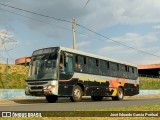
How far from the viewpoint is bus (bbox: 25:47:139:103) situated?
60.8 feet

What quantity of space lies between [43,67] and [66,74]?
4.60 feet

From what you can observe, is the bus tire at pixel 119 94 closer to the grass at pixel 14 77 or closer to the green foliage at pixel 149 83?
the grass at pixel 14 77

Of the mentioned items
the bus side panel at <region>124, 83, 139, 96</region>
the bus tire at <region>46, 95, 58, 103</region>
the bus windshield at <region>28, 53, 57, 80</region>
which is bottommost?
the bus tire at <region>46, 95, 58, 103</region>

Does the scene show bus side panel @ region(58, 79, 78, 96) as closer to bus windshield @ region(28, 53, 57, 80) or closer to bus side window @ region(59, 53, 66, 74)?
bus side window @ region(59, 53, 66, 74)

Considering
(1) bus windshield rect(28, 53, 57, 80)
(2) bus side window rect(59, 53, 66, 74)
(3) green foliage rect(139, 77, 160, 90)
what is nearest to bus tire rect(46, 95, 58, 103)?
(1) bus windshield rect(28, 53, 57, 80)

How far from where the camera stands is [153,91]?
45500mm

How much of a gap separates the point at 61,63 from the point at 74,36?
1472 centimetres

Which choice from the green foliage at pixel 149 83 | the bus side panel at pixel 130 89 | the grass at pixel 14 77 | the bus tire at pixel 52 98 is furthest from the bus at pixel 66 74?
the green foliage at pixel 149 83

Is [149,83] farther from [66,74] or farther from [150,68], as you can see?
[66,74]

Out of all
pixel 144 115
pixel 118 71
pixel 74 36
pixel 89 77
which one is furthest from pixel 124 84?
pixel 144 115

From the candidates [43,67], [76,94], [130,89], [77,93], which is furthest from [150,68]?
[43,67]

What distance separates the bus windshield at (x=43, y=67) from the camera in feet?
60.7

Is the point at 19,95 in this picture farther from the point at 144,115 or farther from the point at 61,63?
the point at 144,115

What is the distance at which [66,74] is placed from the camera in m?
19.1
